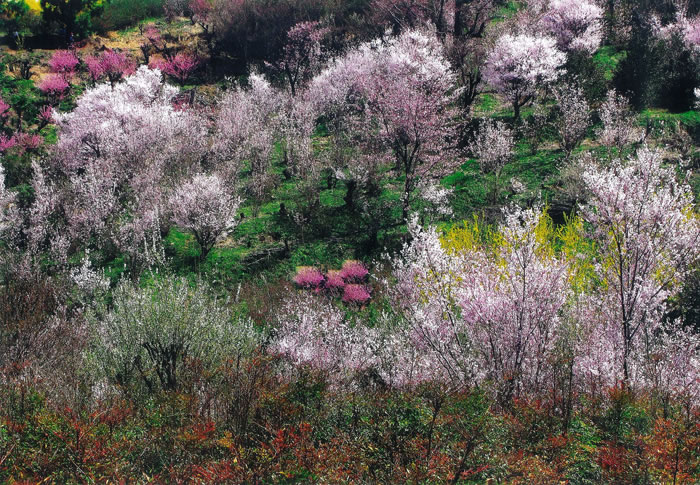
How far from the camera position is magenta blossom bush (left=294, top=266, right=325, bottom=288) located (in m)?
17.3

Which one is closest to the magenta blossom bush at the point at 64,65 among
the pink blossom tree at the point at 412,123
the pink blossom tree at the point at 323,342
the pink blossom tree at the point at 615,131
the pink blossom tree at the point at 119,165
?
the pink blossom tree at the point at 119,165

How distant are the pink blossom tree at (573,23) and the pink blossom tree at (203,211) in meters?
22.8

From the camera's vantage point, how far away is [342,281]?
1723cm

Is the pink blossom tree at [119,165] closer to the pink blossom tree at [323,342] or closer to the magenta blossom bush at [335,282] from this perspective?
the magenta blossom bush at [335,282]

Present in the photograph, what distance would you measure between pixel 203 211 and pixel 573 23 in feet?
83.3

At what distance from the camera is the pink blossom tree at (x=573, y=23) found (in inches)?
1252

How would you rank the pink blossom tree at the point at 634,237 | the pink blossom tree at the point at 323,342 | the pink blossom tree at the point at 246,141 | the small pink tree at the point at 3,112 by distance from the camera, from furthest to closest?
the small pink tree at the point at 3,112, the pink blossom tree at the point at 246,141, the pink blossom tree at the point at 323,342, the pink blossom tree at the point at 634,237

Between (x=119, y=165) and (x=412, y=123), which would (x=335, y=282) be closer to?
(x=412, y=123)

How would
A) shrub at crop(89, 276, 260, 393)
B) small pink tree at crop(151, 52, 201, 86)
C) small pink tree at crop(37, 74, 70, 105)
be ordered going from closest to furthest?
shrub at crop(89, 276, 260, 393), small pink tree at crop(37, 74, 70, 105), small pink tree at crop(151, 52, 201, 86)

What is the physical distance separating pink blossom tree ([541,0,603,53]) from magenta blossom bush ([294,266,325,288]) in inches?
889

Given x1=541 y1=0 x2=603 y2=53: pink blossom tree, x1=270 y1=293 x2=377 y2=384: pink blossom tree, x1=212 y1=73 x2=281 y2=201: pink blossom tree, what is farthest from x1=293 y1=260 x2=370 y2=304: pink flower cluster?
x1=541 y1=0 x2=603 y2=53: pink blossom tree

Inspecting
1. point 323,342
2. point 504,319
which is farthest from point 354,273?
point 504,319

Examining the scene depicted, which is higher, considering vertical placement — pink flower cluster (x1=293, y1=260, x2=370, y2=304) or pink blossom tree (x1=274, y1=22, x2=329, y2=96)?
pink blossom tree (x1=274, y1=22, x2=329, y2=96)

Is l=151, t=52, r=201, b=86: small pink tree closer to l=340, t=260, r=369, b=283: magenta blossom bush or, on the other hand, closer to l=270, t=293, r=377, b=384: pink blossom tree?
l=340, t=260, r=369, b=283: magenta blossom bush
